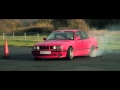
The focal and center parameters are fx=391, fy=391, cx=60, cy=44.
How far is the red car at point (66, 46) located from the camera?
1622 cm

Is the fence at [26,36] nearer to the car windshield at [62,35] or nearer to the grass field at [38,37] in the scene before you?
the grass field at [38,37]

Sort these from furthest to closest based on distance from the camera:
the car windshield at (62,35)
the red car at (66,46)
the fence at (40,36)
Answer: the fence at (40,36) → the car windshield at (62,35) → the red car at (66,46)

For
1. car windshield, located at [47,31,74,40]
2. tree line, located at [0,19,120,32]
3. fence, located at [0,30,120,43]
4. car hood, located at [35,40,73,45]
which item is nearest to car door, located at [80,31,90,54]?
car windshield, located at [47,31,74,40]

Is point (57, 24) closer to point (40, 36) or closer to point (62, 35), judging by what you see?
point (40, 36)

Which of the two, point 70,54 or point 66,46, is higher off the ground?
point 66,46

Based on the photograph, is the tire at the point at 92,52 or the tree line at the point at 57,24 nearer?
the tire at the point at 92,52

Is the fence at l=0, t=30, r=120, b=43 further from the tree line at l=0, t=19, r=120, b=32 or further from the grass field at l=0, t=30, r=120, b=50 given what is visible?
the tree line at l=0, t=19, r=120, b=32

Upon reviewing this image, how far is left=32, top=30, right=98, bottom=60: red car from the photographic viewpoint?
53.2 feet

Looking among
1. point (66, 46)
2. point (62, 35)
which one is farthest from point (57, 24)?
point (66, 46)

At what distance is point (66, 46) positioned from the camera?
643 inches

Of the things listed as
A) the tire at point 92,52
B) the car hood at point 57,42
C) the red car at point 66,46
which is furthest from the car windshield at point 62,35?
the tire at point 92,52
